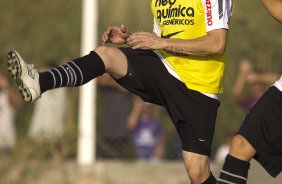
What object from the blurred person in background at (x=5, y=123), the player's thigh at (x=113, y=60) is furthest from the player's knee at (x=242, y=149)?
the blurred person in background at (x=5, y=123)

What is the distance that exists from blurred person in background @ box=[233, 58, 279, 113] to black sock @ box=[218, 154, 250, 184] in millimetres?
6555

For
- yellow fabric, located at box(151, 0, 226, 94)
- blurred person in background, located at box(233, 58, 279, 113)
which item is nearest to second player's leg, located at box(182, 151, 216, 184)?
yellow fabric, located at box(151, 0, 226, 94)

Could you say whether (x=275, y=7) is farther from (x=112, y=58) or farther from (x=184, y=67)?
(x=112, y=58)

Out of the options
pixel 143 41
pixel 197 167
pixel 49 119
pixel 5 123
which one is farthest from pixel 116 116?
pixel 143 41

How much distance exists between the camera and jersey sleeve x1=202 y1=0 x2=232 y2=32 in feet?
29.0

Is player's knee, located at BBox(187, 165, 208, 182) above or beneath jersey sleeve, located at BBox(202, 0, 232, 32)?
beneath

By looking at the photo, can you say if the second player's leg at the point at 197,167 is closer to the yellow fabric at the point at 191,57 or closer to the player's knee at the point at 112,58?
the yellow fabric at the point at 191,57

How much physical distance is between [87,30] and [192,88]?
21.3ft

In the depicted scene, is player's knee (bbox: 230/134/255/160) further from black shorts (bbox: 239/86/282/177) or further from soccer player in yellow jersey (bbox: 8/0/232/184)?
soccer player in yellow jersey (bbox: 8/0/232/184)

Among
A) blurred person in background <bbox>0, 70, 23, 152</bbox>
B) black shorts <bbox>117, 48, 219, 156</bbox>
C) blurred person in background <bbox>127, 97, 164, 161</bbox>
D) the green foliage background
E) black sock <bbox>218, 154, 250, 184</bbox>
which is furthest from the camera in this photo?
the green foliage background

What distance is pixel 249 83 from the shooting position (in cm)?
1652

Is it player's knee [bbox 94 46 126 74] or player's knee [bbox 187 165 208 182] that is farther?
player's knee [bbox 187 165 208 182]

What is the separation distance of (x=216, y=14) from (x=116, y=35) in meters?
0.89

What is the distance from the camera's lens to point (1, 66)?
669 inches
